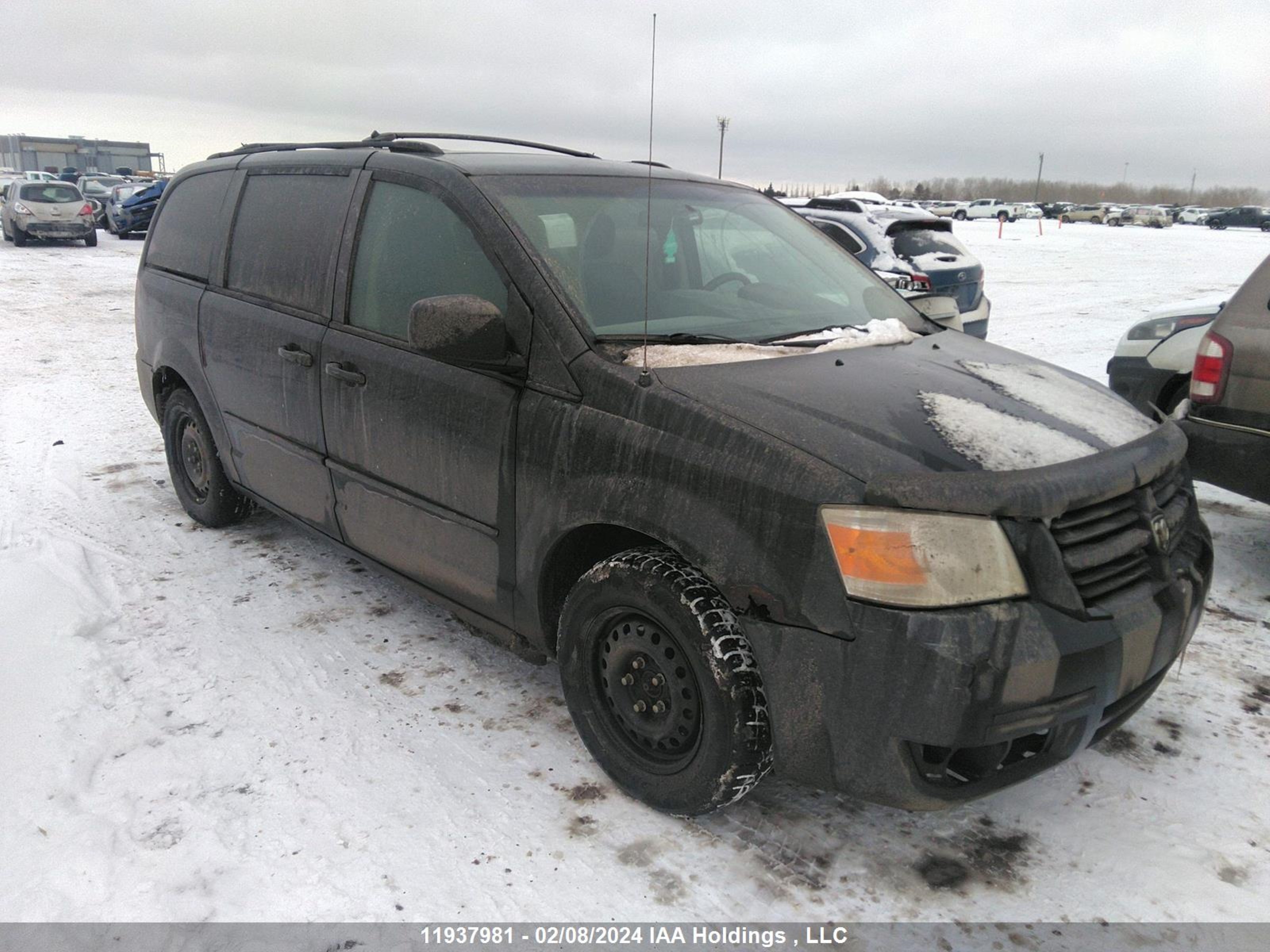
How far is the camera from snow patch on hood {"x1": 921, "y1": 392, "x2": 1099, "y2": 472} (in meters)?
2.26

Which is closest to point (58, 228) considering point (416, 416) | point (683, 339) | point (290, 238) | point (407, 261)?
point (290, 238)

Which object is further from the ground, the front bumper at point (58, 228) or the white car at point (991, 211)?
the white car at point (991, 211)

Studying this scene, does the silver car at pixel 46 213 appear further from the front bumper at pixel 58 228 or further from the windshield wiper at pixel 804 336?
the windshield wiper at pixel 804 336

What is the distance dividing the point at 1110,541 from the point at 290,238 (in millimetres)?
3222

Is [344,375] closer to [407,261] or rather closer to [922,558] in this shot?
[407,261]

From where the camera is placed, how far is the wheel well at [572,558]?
8.88ft

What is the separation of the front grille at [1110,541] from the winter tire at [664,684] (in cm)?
82

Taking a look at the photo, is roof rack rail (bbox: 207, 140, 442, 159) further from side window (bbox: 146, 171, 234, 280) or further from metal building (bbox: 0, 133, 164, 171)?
metal building (bbox: 0, 133, 164, 171)

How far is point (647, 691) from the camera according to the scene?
2.64m

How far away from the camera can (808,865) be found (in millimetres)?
2494

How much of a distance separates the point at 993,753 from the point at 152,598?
11.3ft

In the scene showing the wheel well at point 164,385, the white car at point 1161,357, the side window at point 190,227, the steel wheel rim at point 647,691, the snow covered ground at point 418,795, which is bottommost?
the snow covered ground at point 418,795

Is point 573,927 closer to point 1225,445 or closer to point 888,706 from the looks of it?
point 888,706

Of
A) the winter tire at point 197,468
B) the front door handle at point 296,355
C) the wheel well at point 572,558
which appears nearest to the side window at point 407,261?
A: the front door handle at point 296,355
